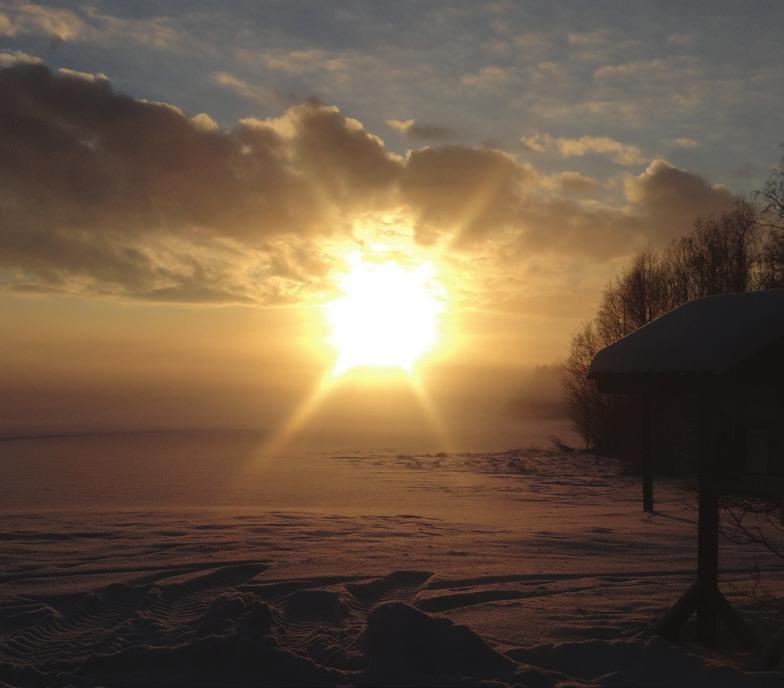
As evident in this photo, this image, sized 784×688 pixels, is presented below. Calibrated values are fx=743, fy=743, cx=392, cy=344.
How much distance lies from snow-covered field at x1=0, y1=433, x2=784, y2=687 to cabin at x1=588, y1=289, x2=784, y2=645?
1.63 feet

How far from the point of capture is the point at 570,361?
34.8 metres

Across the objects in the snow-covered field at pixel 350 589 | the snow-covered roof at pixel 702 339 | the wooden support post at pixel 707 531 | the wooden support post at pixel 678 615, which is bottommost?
the snow-covered field at pixel 350 589

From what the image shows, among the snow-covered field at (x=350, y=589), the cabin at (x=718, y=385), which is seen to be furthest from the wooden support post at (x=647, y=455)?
the cabin at (x=718, y=385)

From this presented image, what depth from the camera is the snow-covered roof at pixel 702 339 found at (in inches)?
202

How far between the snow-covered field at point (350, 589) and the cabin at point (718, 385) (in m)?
0.50

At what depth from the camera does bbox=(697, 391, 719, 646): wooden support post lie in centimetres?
567

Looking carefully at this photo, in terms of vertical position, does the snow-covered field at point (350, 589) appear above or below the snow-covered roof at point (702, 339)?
below

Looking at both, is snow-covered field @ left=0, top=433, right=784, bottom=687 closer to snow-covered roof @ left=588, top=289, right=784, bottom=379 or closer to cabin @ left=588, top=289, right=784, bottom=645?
cabin @ left=588, top=289, right=784, bottom=645

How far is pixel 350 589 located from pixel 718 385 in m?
4.23

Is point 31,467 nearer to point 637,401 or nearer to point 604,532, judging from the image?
point 604,532

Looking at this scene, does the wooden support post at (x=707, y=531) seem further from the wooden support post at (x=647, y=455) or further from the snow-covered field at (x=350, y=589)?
the wooden support post at (x=647, y=455)

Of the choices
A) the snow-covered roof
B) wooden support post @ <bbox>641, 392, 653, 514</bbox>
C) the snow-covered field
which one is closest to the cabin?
the snow-covered roof

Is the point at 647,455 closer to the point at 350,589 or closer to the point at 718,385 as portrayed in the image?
the point at 718,385

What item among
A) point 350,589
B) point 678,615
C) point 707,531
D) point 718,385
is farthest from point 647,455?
point 350,589
